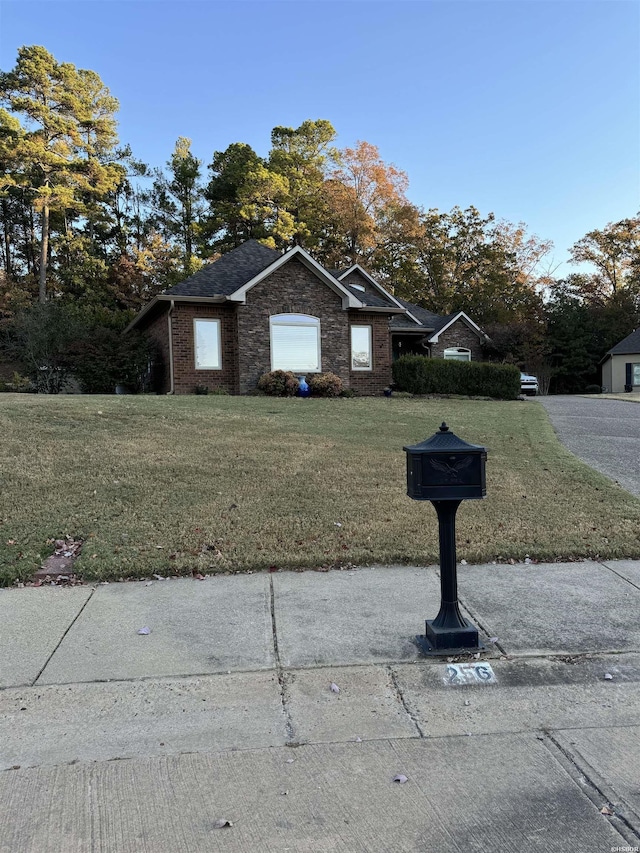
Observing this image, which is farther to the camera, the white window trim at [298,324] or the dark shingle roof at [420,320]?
the dark shingle roof at [420,320]

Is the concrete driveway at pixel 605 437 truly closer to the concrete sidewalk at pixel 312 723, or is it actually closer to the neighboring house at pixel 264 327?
the concrete sidewalk at pixel 312 723

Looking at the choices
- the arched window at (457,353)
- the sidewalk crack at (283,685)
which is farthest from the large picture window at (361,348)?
the sidewalk crack at (283,685)

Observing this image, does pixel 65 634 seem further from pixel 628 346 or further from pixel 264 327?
pixel 628 346

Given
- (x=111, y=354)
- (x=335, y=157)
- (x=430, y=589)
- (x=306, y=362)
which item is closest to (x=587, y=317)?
(x=335, y=157)

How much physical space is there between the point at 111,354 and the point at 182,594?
15.9 m

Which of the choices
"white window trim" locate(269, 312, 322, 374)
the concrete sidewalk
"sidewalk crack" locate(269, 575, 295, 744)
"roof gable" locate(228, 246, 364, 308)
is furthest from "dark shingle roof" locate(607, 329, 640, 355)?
"sidewalk crack" locate(269, 575, 295, 744)

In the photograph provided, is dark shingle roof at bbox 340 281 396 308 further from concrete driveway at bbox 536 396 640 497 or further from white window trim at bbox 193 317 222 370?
concrete driveway at bbox 536 396 640 497

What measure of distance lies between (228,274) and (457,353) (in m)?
15.5

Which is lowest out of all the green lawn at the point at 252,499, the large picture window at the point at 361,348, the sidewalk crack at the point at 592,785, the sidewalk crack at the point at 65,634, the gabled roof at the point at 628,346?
the sidewalk crack at the point at 592,785

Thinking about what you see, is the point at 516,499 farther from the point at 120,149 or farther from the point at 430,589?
the point at 120,149

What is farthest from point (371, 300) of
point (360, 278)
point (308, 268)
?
point (360, 278)

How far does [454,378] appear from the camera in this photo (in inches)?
814

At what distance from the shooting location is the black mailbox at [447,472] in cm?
329

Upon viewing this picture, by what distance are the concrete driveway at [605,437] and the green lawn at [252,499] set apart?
17.8 inches
